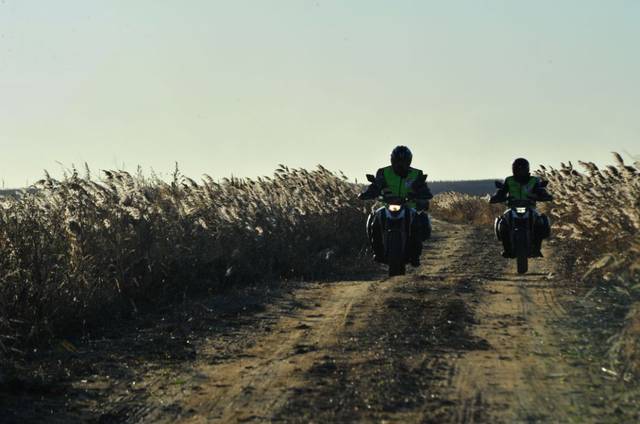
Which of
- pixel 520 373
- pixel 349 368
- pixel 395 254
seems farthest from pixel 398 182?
pixel 520 373

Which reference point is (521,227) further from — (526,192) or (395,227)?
(395,227)

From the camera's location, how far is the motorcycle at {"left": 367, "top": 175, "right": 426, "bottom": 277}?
16.6 m

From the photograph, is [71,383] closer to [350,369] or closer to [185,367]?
[185,367]

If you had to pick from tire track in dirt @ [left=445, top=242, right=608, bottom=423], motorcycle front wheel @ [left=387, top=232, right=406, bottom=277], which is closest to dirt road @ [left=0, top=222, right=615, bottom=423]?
tire track in dirt @ [left=445, top=242, right=608, bottom=423]

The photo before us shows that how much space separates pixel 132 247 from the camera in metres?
15.6

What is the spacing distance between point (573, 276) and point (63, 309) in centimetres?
902

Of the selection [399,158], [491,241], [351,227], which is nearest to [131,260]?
[399,158]

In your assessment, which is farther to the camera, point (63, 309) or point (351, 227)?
point (351, 227)

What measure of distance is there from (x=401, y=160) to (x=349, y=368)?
7205 millimetres

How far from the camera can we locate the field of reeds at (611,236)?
9438 mm

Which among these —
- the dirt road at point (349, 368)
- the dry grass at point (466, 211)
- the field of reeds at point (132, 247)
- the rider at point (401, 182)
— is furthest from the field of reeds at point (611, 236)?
the dry grass at point (466, 211)

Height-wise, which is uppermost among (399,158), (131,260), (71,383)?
(399,158)

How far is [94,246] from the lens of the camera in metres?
14.8

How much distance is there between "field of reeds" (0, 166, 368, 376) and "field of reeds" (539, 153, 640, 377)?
194 inches
